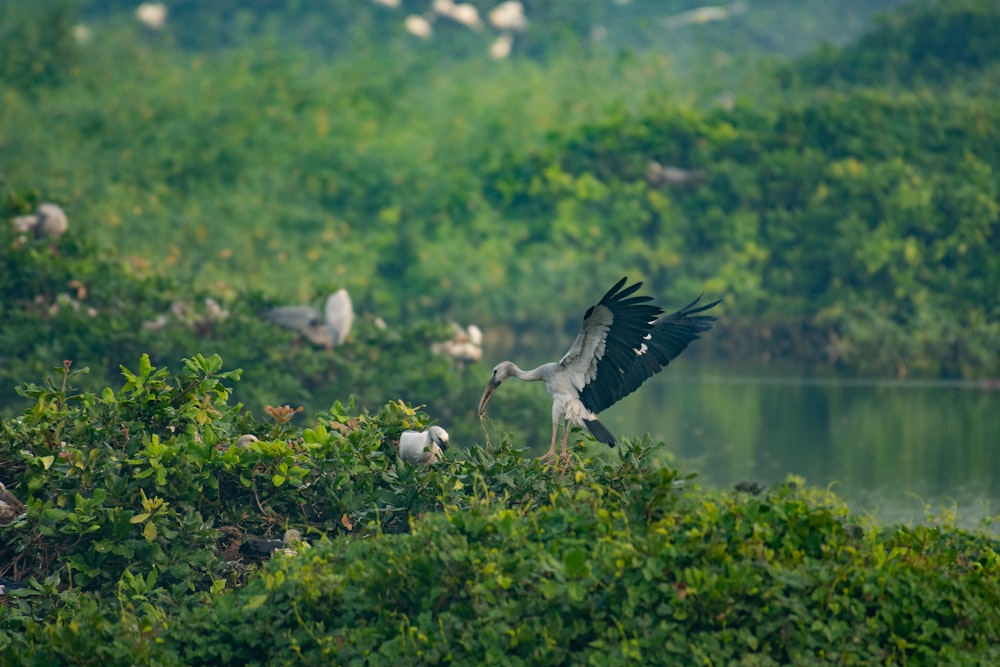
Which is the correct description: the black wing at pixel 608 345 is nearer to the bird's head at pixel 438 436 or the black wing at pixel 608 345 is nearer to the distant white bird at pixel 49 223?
the bird's head at pixel 438 436

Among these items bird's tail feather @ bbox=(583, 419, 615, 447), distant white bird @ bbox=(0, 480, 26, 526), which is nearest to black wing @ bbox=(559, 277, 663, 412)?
bird's tail feather @ bbox=(583, 419, 615, 447)

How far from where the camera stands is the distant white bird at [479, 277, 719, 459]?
24.9 feet

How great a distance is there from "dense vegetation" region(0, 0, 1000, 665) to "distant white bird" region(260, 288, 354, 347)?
26 cm

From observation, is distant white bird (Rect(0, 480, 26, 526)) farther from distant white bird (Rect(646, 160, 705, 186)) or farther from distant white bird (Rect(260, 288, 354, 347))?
distant white bird (Rect(646, 160, 705, 186))

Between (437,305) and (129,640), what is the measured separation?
621 inches

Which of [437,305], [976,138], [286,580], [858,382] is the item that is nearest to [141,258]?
[437,305]

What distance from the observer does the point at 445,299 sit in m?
22.1

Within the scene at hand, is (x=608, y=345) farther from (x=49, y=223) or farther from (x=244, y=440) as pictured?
(x=49, y=223)

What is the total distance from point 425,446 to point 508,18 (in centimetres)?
2550

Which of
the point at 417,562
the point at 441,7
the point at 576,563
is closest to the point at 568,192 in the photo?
the point at 441,7

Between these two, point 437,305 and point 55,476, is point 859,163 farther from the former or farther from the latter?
point 55,476

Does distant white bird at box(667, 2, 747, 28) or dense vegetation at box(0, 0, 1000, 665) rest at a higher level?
distant white bird at box(667, 2, 747, 28)

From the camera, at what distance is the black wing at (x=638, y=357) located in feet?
Answer: 25.5

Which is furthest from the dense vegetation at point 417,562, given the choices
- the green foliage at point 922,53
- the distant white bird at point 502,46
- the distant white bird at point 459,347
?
the distant white bird at point 502,46
